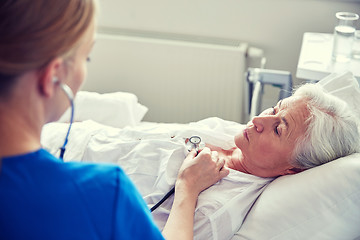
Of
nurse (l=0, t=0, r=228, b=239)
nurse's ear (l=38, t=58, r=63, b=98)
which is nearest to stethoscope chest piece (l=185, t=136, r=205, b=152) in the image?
nurse (l=0, t=0, r=228, b=239)

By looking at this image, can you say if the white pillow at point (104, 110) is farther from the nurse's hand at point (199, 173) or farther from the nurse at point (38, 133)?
the nurse at point (38, 133)

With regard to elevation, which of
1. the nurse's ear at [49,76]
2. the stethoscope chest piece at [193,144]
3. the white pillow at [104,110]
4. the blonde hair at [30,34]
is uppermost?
the blonde hair at [30,34]

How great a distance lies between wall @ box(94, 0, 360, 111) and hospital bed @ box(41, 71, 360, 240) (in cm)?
78

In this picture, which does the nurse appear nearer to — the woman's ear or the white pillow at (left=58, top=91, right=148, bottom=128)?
the woman's ear

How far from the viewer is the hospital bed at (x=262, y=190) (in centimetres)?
127

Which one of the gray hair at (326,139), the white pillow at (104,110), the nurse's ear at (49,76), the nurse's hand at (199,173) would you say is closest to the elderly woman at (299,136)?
the gray hair at (326,139)

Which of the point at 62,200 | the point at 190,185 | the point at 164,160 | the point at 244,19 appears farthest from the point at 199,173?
the point at 244,19

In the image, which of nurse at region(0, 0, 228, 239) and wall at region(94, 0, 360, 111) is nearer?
nurse at region(0, 0, 228, 239)

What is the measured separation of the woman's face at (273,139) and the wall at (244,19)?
3.25ft

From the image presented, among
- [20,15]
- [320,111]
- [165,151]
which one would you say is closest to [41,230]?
[20,15]

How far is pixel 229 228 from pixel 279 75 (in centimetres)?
80

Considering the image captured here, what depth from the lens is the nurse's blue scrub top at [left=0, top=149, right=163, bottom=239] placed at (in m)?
0.74

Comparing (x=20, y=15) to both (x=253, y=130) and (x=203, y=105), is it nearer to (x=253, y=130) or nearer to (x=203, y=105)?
(x=253, y=130)

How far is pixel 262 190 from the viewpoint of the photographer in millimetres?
1442
